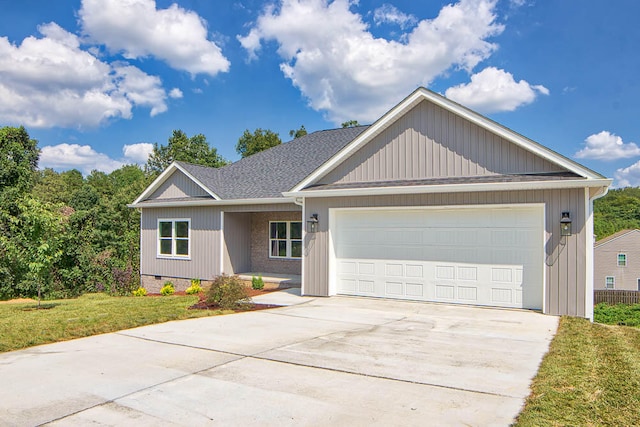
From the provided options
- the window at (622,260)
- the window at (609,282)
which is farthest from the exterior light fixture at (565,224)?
the window at (609,282)

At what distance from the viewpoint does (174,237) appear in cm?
1806

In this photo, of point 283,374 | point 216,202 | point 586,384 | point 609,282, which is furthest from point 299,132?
point 586,384

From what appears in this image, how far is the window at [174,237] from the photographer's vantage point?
58.6ft

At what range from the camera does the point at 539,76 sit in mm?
24141

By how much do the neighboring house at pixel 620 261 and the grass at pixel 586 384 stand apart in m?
35.5

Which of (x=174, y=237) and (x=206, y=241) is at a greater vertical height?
(x=174, y=237)

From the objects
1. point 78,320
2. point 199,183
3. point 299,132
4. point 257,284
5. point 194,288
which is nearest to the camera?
point 78,320

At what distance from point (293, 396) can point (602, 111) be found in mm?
35472

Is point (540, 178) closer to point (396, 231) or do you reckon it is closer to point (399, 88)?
point (396, 231)

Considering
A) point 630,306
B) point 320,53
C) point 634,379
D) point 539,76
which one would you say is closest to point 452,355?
point 634,379

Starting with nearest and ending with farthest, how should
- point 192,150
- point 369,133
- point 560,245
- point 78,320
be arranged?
point 78,320
point 560,245
point 369,133
point 192,150

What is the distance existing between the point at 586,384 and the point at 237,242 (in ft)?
46.0

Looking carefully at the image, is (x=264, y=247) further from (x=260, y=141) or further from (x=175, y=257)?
(x=260, y=141)

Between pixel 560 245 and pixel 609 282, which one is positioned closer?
pixel 560 245
